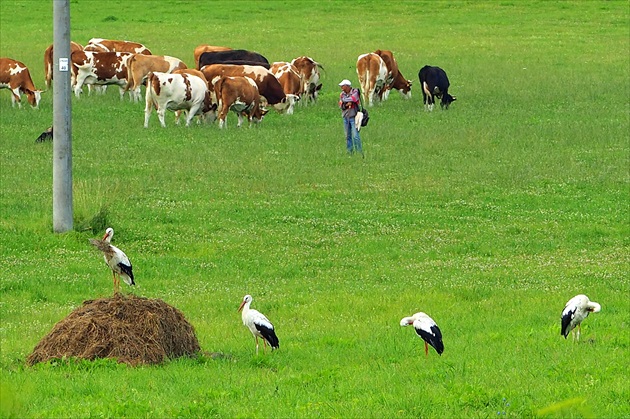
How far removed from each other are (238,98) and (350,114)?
6.04 m

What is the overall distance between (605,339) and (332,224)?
297 inches

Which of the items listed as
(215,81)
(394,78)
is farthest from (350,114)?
(394,78)

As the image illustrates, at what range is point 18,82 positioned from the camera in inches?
1275

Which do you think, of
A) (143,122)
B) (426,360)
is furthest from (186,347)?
(143,122)

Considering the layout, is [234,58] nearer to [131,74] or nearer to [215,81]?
[131,74]

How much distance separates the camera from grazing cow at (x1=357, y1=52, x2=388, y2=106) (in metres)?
35.3

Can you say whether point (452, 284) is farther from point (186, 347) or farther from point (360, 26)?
point (360, 26)

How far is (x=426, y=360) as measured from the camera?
32.8 ft

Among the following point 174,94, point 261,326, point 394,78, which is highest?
point 261,326

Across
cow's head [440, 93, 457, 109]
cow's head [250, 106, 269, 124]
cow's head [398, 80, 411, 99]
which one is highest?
cow's head [440, 93, 457, 109]

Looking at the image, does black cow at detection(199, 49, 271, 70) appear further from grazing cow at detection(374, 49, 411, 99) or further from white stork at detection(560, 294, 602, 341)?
white stork at detection(560, 294, 602, 341)

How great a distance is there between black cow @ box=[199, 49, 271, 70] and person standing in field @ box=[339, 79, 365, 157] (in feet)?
42.8

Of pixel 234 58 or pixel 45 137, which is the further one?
pixel 234 58

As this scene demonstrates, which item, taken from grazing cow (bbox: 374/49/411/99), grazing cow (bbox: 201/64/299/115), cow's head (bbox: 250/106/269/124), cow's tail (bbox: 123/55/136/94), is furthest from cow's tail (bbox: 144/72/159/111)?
grazing cow (bbox: 374/49/411/99)
